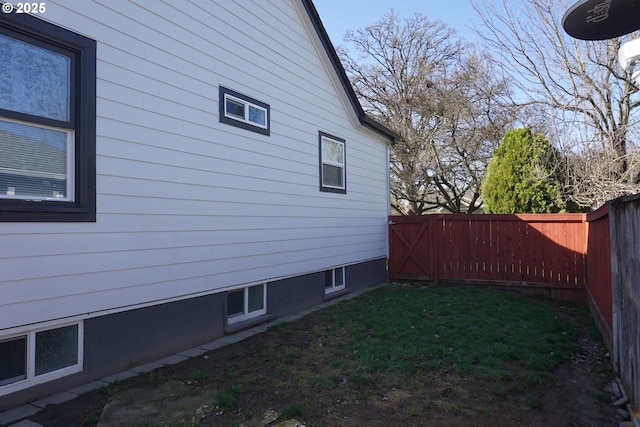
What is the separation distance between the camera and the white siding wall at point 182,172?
3.70 metres

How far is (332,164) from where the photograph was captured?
8547mm

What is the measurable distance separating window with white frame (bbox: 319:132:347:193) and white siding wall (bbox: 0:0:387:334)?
275 mm

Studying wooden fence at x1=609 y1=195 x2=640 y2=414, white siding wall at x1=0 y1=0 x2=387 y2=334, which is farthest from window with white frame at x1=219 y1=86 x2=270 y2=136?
wooden fence at x1=609 y1=195 x2=640 y2=414

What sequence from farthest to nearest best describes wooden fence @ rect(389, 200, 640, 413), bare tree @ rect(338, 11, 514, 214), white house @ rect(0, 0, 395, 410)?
1. bare tree @ rect(338, 11, 514, 214)
2. wooden fence @ rect(389, 200, 640, 413)
3. white house @ rect(0, 0, 395, 410)

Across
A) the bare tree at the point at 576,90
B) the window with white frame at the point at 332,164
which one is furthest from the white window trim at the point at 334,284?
the bare tree at the point at 576,90

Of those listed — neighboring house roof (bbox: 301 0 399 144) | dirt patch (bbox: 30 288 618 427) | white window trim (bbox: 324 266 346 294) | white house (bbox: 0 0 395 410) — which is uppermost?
neighboring house roof (bbox: 301 0 399 144)

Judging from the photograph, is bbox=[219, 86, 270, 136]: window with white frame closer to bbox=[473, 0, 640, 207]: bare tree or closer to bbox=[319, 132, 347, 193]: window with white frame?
bbox=[319, 132, 347, 193]: window with white frame

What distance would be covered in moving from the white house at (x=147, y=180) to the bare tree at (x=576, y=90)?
3921 millimetres

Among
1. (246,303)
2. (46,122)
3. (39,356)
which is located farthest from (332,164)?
(39,356)

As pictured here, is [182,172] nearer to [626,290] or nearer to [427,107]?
[626,290]

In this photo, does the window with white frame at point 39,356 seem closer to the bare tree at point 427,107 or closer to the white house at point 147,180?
the white house at point 147,180

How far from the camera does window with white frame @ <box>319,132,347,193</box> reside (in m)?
8.14

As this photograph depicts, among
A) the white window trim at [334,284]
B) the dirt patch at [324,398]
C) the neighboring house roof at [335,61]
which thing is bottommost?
the dirt patch at [324,398]

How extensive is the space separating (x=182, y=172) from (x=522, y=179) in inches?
355
